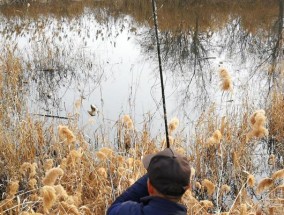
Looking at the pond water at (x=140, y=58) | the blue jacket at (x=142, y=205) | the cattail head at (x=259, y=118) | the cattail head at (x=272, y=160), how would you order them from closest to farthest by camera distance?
the blue jacket at (x=142, y=205) → the cattail head at (x=259, y=118) → the cattail head at (x=272, y=160) → the pond water at (x=140, y=58)

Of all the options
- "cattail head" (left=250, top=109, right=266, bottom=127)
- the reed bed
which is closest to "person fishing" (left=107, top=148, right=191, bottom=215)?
"cattail head" (left=250, top=109, right=266, bottom=127)

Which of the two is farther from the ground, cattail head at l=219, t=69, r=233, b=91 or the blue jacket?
cattail head at l=219, t=69, r=233, b=91

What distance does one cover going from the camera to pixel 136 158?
395 cm

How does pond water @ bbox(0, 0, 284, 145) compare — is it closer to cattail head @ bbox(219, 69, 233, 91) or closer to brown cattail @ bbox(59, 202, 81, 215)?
cattail head @ bbox(219, 69, 233, 91)

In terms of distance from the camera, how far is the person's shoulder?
5.38 ft

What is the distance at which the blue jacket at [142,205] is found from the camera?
1585 millimetres

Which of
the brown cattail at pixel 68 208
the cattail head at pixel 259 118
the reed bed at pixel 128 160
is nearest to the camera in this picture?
the brown cattail at pixel 68 208

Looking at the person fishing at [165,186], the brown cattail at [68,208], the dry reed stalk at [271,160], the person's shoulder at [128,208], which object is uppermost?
the person fishing at [165,186]

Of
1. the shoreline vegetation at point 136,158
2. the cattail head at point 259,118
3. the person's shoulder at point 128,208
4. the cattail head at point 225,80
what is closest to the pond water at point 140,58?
the shoreline vegetation at point 136,158

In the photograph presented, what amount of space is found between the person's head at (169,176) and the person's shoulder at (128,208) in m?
0.08

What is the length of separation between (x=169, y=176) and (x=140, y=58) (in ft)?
24.5

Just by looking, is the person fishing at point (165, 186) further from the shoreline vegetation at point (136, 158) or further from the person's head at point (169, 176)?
the shoreline vegetation at point (136, 158)

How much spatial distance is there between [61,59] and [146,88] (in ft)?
7.26

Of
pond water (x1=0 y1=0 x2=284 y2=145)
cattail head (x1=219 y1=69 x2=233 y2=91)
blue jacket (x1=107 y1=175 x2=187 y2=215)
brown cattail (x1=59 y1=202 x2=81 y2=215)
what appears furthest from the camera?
pond water (x1=0 y1=0 x2=284 y2=145)
